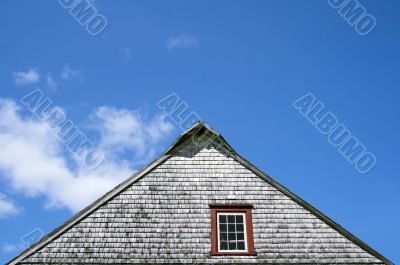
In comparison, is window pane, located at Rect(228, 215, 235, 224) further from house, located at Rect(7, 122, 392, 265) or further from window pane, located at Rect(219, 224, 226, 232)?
window pane, located at Rect(219, 224, 226, 232)

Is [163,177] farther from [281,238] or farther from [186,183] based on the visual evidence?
[281,238]

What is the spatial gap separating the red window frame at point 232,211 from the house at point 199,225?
3 cm

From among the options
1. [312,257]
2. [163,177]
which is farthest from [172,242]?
[312,257]

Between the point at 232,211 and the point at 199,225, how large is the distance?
3.46 feet

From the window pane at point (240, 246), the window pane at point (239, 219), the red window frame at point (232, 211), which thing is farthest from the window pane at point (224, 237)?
the window pane at point (239, 219)

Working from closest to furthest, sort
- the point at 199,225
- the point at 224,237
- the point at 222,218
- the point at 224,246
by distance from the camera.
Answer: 1. the point at 224,246
2. the point at 224,237
3. the point at 199,225
4. the point at 222,218

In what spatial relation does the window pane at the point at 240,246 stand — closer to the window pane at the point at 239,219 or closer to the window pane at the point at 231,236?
the window pane at the point at 231,236

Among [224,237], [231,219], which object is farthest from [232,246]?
[231,219]

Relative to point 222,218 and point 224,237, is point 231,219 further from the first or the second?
point 224,237

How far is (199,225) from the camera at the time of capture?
11711 mm

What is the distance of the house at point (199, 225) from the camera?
36.4 ft

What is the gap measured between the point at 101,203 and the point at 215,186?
11.0 ft

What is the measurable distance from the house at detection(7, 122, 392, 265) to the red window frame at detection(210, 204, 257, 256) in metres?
0.03

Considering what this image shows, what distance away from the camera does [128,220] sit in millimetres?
11734
